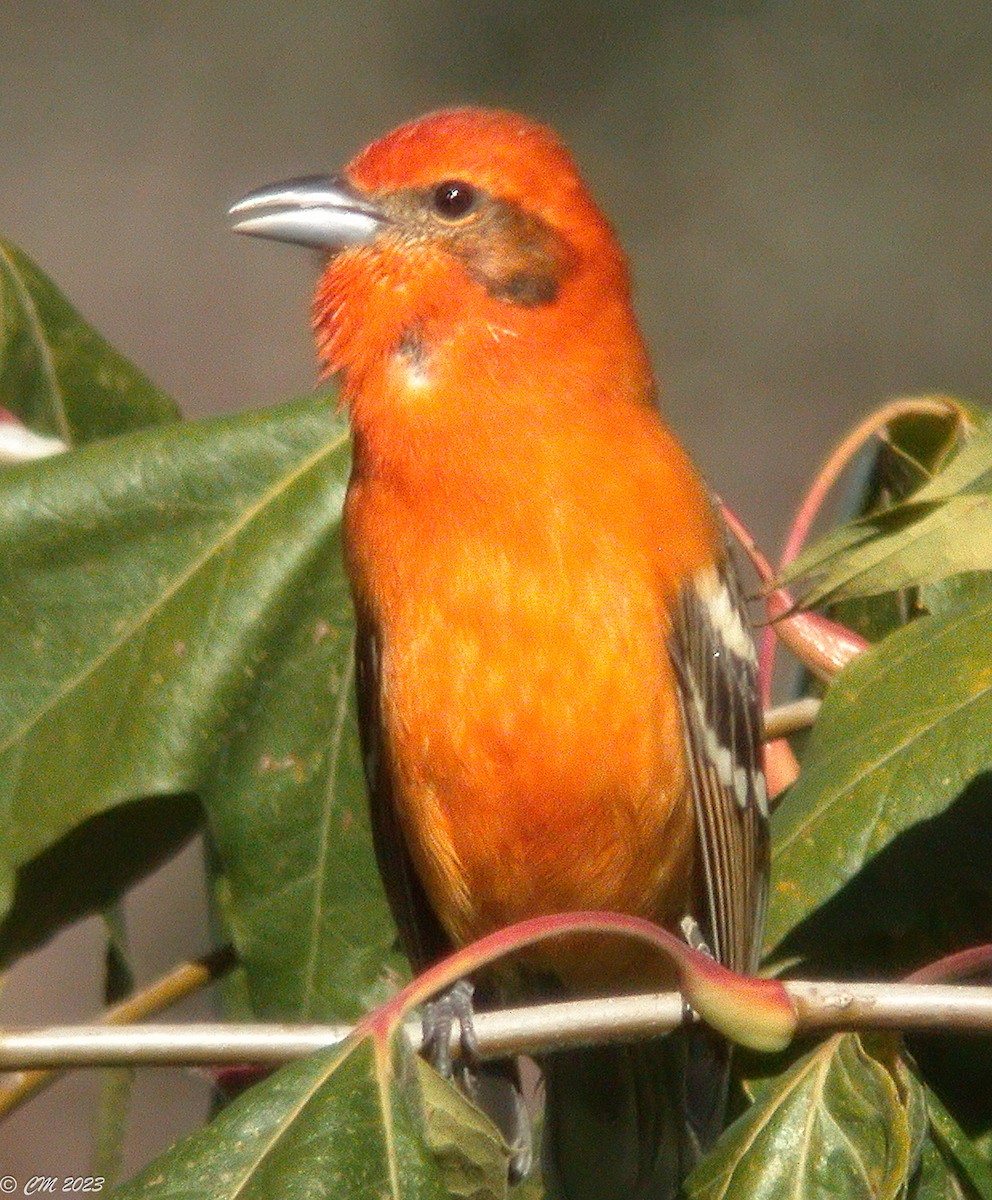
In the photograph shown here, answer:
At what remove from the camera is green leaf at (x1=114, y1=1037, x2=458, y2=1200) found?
6.96 ft

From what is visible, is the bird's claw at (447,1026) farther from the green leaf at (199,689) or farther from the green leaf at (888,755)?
the green leaf at (888,755)

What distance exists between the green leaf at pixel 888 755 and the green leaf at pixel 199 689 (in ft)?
2.45

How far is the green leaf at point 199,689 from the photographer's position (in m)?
2.94

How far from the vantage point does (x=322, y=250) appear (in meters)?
3.60

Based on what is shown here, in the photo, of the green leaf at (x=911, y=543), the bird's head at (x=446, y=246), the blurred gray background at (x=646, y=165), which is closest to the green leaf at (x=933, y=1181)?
the green leaf at (x=911, y=543)

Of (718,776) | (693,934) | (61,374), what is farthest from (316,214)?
(693,934)

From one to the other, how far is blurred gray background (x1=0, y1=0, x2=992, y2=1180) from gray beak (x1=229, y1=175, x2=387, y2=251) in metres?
6.28

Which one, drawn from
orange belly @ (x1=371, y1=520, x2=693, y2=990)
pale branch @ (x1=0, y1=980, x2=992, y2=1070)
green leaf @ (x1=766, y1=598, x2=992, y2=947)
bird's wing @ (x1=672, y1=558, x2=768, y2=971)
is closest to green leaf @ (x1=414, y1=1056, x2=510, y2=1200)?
→ pale branch @ (x1=0, y1=980, x2=992, y2=1070)

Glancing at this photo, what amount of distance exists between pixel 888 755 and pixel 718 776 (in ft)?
3.27

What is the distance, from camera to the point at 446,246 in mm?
3559

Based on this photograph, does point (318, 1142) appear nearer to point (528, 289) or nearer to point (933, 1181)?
point (933, 1181)

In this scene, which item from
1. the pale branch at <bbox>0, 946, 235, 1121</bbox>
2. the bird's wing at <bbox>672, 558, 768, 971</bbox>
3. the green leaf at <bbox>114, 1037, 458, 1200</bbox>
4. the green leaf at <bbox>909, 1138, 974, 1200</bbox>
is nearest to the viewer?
the green leaf at <bbox>114, 1037, 458, 1200</bbox>

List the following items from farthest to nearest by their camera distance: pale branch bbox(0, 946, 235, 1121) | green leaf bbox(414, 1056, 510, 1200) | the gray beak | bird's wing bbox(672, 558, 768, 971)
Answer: the gray beak → bird's wing bbox(672, 558, 768, 971) → pale branch bbox(0, 946, 235, 1121) → green leaf bbox(414, 1056, 510, 1200)

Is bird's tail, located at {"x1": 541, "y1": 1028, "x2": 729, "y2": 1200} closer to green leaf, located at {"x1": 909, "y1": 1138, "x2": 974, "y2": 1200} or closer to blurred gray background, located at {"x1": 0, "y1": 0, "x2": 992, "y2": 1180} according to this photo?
green leaf, located at {"x1": 909, "y1": 1138, "x2": 974, "y2": 1200}
